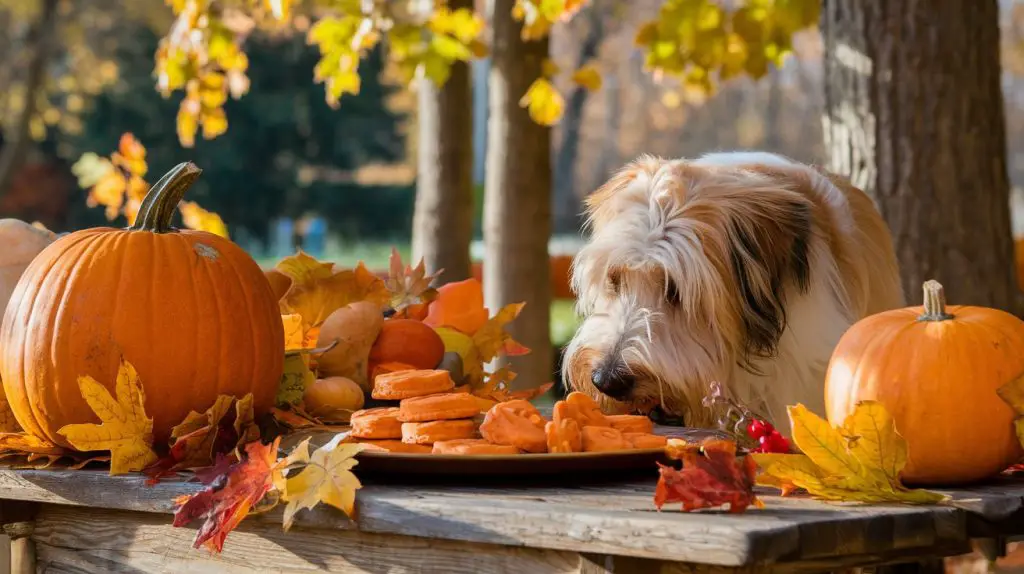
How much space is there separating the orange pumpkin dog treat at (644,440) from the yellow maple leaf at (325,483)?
1.67 ft

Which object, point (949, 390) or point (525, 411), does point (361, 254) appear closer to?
point (525, 411)

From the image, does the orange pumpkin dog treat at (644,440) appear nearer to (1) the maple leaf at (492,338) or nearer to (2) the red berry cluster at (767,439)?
(2) the red berry cluster at (767,439)

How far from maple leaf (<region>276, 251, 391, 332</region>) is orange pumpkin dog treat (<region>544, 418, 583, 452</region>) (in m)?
1.15

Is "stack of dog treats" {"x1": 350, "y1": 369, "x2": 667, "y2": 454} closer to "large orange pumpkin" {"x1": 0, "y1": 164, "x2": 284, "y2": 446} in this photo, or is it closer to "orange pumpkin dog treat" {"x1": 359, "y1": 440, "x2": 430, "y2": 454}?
"orange pumpkin dog treat" {"x1": 359, "y1": 440, "x2": 430, "y2": 454}

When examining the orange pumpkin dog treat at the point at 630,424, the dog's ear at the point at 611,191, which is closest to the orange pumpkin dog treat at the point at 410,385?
the orange pumpkin dog treat at the point at 630,424

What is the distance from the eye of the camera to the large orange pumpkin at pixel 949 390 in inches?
84.0

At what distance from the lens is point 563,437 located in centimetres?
223

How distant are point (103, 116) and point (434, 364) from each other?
2310 centimetres

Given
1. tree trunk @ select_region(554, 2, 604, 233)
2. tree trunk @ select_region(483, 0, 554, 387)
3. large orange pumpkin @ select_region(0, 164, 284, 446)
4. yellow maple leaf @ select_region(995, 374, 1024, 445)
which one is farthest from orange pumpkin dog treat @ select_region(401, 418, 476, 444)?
tree trunk @ select_region(554, 2, 604, 233)

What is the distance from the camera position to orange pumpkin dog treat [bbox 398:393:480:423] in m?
2.32

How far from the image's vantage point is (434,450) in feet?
7.32

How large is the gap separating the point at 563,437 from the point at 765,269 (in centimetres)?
126

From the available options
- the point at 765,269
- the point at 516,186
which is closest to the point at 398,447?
the point at 765,269

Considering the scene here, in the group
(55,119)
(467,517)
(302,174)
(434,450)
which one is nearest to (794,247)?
(434,450)
